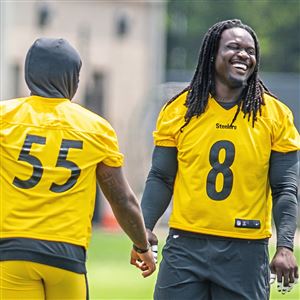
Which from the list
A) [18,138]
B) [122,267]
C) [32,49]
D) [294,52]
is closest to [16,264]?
[18,138]

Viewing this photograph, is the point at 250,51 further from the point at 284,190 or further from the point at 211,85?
the point at 284,190

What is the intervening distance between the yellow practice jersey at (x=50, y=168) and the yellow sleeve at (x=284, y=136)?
3.65 feet

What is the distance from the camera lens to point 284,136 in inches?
269

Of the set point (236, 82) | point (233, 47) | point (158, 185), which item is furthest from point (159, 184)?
point (233, 47)

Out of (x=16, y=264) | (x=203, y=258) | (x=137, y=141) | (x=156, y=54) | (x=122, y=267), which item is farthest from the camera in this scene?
(x=156, y=54)

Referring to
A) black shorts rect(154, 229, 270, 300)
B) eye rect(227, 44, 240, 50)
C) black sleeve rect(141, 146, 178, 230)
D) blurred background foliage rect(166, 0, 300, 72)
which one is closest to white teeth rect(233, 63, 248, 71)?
eye rect(227, 44, 240, 50)

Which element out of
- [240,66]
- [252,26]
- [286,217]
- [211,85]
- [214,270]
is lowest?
[252,26]

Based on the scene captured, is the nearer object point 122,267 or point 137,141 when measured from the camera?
point 122,267

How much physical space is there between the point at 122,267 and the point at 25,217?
1148cm

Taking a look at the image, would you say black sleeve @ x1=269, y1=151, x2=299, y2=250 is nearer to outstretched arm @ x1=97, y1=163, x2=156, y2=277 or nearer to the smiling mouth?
the smiling mouth

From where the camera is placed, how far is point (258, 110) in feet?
22.6

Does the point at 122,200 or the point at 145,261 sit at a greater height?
the point at 122,200

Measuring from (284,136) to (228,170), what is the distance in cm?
37

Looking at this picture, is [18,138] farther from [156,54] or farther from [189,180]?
[156,54]
